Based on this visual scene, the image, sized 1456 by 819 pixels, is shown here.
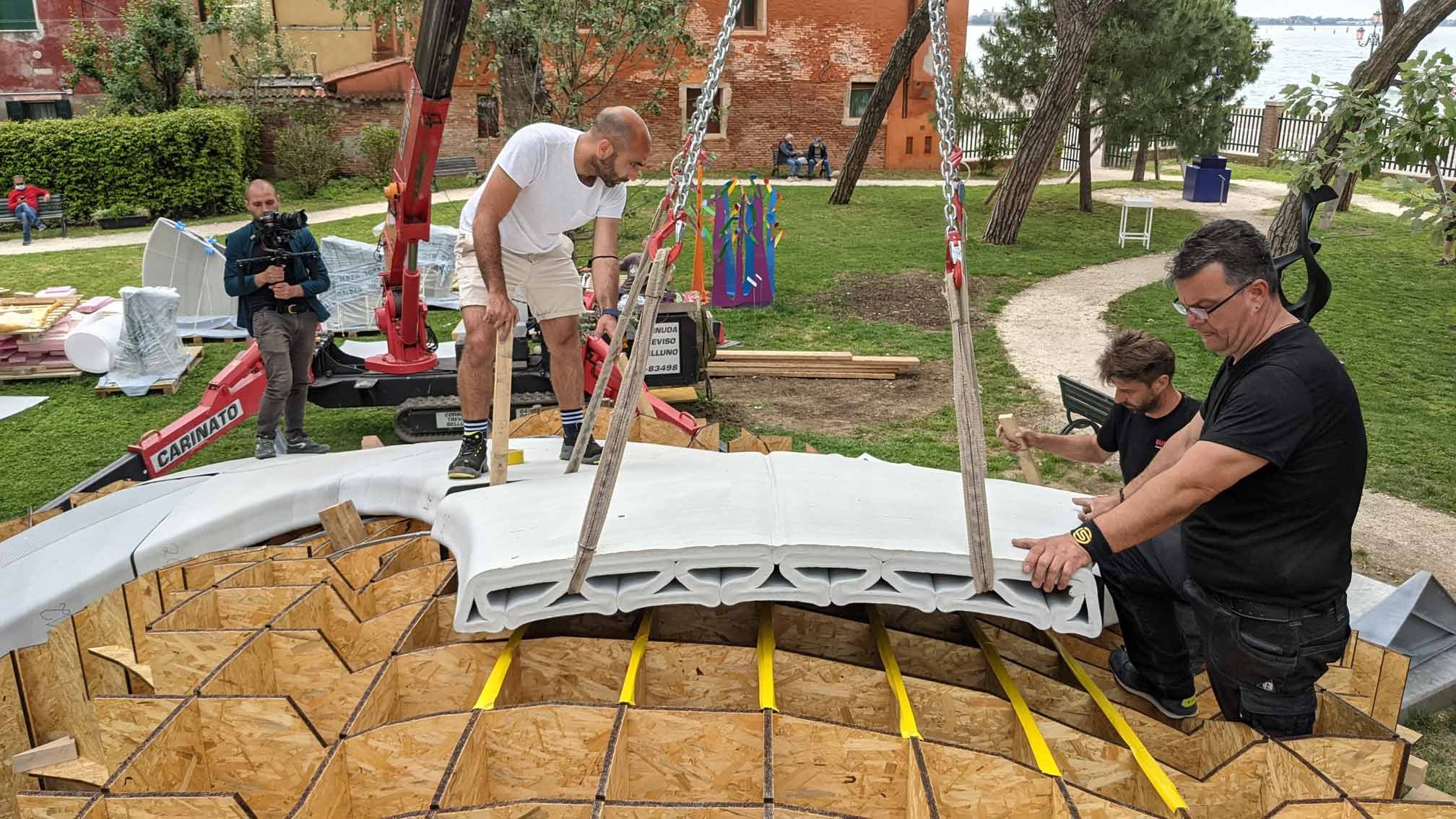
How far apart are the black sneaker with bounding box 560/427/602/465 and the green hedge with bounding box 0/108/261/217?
66.9 feet

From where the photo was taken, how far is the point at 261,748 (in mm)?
3326

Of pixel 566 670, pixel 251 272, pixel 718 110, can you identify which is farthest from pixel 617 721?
pixel 718 110

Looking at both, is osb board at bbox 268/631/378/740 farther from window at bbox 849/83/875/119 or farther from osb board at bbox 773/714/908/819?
window at bbox 849/83/875/119

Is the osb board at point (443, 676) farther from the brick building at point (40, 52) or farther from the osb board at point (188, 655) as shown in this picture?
the brick building at point (40, 52)

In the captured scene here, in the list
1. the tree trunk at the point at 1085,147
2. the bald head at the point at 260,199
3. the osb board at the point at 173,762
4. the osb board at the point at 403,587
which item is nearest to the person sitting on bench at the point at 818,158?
the tree trunk at the point at 1085,147

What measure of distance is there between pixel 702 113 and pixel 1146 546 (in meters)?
2.18

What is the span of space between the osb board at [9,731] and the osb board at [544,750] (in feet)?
6.87

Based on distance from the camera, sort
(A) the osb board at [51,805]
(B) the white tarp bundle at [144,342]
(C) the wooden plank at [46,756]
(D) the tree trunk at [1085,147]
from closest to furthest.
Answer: (A) the osb board at [51,805], (C) the wooden plank at [46,756], (B) the white tarp bundle at [144,342], (D) the tree trunk at [1085,147]

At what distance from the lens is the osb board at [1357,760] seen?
3.13m

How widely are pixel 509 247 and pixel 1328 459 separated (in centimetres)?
358

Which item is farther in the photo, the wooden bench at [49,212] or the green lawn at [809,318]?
the wooden bench at [49,212]

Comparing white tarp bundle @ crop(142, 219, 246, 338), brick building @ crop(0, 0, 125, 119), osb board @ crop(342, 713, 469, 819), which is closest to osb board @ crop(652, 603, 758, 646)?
osb board @ crop(342, 713, 469, 819)

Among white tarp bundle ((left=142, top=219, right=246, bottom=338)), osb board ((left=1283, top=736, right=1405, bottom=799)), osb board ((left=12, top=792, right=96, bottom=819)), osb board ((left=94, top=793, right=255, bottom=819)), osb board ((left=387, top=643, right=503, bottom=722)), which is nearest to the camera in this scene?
osb board ((left=94, top=793, right=255, bottom=819))

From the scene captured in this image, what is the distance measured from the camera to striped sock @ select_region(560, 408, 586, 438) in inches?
223
